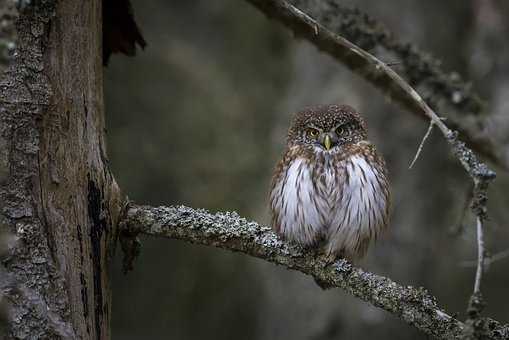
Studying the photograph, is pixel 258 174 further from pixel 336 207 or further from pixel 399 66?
pixel 336 207

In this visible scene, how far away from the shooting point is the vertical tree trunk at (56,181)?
258 centimetres

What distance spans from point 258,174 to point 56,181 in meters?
3.70

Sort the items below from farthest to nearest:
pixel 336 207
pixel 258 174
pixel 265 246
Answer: pixel 258 174 → pixel 336 207 → pixel 265 246

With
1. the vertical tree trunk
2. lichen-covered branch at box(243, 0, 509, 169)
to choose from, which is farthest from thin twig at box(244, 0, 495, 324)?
the vertical tree trunk

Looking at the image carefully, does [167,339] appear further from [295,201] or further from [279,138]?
[295,201]

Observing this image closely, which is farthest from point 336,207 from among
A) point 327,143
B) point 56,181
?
point 56,181

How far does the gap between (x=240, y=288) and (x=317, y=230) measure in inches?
118

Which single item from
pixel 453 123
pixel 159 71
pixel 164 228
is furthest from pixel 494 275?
pixel 164 228

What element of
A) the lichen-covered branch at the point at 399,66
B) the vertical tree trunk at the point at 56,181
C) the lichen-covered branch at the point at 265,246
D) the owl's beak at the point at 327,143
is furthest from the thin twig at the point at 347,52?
the vertical tree trunk at the point at 56,181

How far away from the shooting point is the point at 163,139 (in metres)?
6.05

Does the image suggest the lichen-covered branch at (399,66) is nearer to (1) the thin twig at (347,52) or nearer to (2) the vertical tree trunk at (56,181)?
(1) the thin twig at (347,52)

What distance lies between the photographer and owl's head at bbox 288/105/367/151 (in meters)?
3.69

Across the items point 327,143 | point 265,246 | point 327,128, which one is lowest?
point 265,246

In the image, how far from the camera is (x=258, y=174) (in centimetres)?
632
